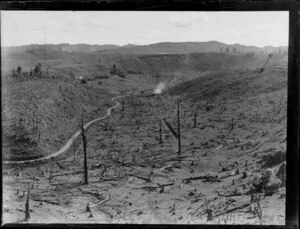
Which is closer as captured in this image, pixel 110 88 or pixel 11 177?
pixel 11 177

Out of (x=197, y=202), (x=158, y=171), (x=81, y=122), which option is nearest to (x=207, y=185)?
(x=197, y=202)

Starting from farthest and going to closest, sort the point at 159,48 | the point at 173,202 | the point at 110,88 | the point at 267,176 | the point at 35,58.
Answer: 1. the point at 110,88
2. the point at 35,58
3. the point at 159,48
4. the point at 173,202
5. the point at 267,176

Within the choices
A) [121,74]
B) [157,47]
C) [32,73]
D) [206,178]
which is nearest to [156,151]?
[206,178]

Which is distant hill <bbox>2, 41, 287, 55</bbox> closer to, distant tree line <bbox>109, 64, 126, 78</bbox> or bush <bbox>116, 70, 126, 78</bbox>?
distant tree line <bbox>109, 64, 126, 78</bbox>

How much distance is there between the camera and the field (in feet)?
22.7

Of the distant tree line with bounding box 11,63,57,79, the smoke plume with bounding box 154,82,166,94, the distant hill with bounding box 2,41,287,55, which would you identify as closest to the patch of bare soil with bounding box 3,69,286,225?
the smoke plume with bounding box 154,82,166,94

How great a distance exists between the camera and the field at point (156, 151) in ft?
22.7

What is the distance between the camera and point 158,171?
8266 millimetres

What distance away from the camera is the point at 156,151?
28.9 ft

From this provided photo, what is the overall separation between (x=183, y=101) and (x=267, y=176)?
332 centimetres

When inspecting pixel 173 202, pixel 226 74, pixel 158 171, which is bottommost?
pixel 173 202

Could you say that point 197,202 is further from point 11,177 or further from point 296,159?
point 11,177

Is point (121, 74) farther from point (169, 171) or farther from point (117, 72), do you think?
point (169, 171)

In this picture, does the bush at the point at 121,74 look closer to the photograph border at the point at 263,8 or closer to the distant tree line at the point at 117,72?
the distant tree line at the point at 117,72
